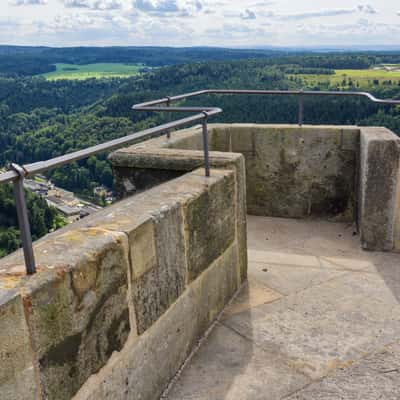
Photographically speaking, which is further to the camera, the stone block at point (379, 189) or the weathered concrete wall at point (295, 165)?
the weathered concrete wall at point (295, 165)

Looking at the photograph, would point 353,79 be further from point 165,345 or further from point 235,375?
point 165,345

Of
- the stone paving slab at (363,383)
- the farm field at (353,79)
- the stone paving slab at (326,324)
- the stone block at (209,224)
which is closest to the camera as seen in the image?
the stone paving slab at (363,383)

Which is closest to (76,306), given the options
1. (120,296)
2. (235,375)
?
(120,296)

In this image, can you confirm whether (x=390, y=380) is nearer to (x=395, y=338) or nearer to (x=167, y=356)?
(x=395, y=338)

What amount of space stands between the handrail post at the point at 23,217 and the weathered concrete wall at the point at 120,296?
→ 0.05 metres

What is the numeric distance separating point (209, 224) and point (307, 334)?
0.96m

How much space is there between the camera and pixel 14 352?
1.61 meters

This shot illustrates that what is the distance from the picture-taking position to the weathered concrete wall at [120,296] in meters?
1.70

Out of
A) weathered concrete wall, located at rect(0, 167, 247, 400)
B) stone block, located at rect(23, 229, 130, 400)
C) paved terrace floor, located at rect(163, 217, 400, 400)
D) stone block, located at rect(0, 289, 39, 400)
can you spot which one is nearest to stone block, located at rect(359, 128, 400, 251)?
paved terrace floor, located at rect(163, 217, 400, 400)

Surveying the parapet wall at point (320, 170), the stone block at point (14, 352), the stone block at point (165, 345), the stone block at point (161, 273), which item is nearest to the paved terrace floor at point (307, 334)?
the stone block at point (165, 345)

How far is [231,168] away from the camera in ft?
11.7

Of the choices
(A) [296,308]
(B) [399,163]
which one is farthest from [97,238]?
(B) [399,163]

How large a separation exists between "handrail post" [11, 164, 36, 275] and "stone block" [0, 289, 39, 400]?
0.15 m

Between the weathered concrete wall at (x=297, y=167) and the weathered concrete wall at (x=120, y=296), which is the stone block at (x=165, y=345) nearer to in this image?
the weathered concrete wall at (x=120, y=296)
